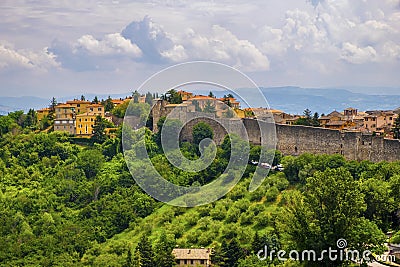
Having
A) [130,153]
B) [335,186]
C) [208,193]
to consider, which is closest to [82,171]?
[130,153]

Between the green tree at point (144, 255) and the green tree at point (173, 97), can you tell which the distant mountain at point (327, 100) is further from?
the green tree at point (144, 255)

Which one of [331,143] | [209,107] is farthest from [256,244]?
[209,107]

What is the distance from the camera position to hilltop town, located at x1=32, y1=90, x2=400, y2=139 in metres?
40.1

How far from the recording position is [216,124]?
39469 mm

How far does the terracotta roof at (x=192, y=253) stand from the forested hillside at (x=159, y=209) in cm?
44

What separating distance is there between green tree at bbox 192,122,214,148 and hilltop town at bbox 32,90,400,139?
913 millimetres

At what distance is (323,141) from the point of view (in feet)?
113

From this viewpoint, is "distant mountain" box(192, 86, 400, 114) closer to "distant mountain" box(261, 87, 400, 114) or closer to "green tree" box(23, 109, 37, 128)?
"distant mountain" box(261, 87, 400, 114)

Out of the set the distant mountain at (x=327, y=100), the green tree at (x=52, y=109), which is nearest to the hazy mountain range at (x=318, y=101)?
the distant mountain at (x=327, y=100)

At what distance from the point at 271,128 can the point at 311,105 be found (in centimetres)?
12316

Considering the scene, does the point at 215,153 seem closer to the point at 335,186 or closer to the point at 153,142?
the point at 153,142

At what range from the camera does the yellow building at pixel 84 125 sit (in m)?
44.8

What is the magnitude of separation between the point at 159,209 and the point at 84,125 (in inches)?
500

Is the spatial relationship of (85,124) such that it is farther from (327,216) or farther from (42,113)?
(327,216)
